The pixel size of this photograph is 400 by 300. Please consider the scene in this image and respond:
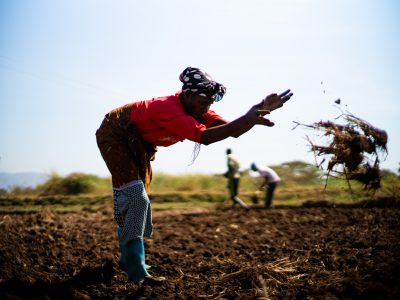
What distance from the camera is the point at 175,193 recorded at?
39.8 feet

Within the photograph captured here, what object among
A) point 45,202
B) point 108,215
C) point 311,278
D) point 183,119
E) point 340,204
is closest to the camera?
point 183,119

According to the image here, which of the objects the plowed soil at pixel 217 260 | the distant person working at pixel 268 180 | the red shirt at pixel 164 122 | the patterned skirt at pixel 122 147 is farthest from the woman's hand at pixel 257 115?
the distant person working at pixel 268 180

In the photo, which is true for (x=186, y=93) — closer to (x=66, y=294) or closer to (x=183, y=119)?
(x=183, y=119)

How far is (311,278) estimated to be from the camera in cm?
348

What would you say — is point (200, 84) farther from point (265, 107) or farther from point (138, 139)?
point (138, 139)

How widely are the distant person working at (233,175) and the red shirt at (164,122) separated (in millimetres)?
7026

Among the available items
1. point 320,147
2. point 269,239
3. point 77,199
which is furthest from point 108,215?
point 320,147

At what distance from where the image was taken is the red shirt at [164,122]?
3.13 m

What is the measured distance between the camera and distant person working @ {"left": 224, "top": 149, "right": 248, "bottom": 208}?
1051 centimetres

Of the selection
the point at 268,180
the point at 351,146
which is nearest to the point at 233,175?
the point at 268,180

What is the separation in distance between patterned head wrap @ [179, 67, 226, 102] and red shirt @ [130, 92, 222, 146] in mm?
149

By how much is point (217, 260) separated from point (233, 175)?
20.6 ft

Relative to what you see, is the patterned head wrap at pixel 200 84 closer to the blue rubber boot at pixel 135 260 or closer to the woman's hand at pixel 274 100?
the woman's hand at pixel 274 100

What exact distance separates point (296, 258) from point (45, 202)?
8.54 meters
